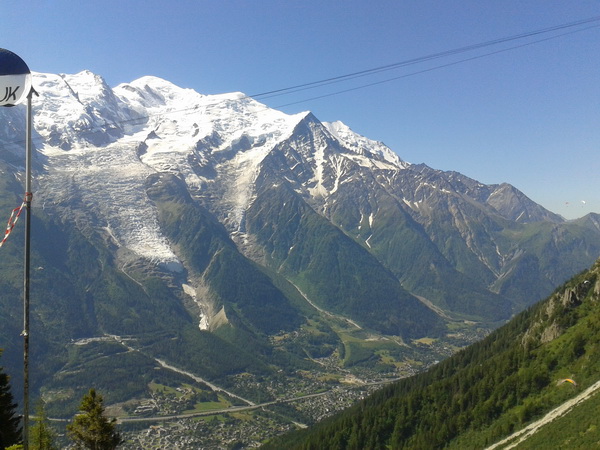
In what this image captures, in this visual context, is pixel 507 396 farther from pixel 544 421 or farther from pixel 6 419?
pixel 6 419

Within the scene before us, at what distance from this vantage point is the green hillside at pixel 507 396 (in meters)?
75.9

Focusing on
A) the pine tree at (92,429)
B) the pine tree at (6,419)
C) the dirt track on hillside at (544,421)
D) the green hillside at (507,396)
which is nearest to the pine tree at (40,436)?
the pine tree at (6,419)

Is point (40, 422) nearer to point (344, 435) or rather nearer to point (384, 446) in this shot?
point (384, 446)

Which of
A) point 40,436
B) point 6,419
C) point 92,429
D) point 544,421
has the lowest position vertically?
→ point 544,421

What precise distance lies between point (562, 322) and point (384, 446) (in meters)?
41.0

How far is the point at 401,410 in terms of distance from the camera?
10331 centimetres

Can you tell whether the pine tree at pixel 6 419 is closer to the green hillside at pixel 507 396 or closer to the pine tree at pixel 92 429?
the pine tree at pixel 92 429

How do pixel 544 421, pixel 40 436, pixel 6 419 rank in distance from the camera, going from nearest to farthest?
pixel 6 419, pixel 40 436, pixel 544 421

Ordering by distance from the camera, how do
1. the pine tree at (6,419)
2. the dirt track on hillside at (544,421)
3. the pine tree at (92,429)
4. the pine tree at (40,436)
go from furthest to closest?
the dirt track on hillside at (544,421) < the pine tree at (40,436) < the pine tree at (6,419) < the pine tree at (92,429)

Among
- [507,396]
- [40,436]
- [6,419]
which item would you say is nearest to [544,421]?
[507,396]

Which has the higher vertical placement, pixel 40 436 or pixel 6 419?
pixel 6 419

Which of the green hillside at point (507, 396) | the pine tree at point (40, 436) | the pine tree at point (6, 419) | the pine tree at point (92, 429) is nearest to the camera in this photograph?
the pine tree at point (92, 429)

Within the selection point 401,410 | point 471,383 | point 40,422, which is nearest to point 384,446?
point 401,410

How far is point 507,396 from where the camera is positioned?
86062 mm
